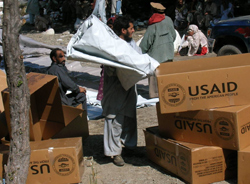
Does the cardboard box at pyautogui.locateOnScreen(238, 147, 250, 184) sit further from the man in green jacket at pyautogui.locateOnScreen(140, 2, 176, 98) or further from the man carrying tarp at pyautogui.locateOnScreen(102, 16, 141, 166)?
the man in green jacket at pyautogui.locateOnScreen(140, 2, 176, 98)

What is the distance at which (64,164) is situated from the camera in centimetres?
372

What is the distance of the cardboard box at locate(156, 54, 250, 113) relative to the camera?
3.41 m

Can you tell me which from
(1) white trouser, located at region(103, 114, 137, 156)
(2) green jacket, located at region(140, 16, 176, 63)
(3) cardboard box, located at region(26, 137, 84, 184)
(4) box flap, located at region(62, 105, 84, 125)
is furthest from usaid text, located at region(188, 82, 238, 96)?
(2) green jacket, located at region(140, 16, 176, 63)

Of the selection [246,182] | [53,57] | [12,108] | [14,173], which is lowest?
[246,182]

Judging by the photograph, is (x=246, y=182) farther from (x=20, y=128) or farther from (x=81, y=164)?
(x=20, y=128)

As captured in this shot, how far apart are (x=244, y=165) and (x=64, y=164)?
168cm

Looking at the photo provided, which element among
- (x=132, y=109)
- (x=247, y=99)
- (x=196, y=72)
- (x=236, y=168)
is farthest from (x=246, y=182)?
(x=132, y=109)

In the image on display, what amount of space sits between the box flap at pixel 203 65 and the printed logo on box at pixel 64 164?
47.0 inches

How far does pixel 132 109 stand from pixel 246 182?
138cm

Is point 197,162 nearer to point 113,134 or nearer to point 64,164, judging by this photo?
point 113,134

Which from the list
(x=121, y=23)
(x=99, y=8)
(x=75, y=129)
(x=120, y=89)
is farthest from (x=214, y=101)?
(x=99, y=8)

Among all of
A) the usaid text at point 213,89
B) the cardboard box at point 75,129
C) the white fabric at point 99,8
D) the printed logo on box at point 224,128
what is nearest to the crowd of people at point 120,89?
the cardboard box at point 75,129

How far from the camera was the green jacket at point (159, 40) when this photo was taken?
615cm

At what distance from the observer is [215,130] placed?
3.45m
